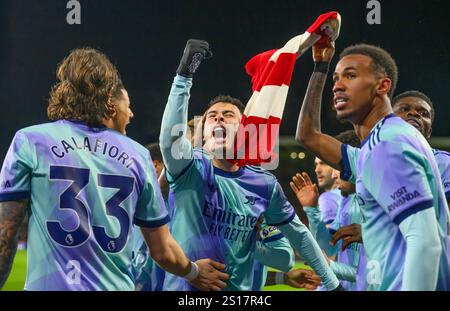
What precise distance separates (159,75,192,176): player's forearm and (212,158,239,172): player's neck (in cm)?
28

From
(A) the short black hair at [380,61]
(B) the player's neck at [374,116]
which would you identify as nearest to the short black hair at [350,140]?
(A) the short black hair at [380,61]

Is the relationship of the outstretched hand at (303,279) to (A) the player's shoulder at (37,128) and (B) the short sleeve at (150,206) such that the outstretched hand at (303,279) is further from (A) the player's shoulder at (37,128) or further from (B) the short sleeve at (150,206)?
(A) the player's shoulder at (37,128)

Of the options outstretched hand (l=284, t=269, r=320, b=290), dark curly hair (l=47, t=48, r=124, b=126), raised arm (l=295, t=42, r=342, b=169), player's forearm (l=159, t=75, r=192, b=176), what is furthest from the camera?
outstretched hand (l=284, t=269, r=320, b=290)

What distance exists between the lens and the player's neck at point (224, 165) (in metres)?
3.21

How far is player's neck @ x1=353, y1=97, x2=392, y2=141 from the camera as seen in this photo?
263cm

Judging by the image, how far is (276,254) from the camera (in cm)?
349

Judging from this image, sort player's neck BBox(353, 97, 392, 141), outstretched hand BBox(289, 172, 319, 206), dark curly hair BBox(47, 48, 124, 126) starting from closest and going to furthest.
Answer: dark curly hair BBox(47, 48, 124, 126) → player's neck BBox(353, 97, 392, 141) → outstretched hand BBox(289, 172, 319, 206)

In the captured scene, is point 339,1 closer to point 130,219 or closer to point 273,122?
point 273,122

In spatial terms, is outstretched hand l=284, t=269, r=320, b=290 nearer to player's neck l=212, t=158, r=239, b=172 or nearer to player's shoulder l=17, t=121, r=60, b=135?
player's neck l=212, t=158, r=239, b=172

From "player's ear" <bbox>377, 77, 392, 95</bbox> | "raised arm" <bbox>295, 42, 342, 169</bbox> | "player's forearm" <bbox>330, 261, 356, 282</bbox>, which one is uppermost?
"player's ear" <bbox>377, 77, 392, 95</bbox>

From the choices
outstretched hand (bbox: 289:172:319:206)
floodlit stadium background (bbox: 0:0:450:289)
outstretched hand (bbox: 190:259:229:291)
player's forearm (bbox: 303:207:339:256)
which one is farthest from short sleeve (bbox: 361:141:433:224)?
floodlit stadium background (bbox: 0:0:450:289)

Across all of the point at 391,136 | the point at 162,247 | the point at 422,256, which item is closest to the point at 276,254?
the point at 162,247

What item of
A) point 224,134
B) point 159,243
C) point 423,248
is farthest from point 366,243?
point 224,134

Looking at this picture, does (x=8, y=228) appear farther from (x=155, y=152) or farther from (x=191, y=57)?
(x=155, y=152)
